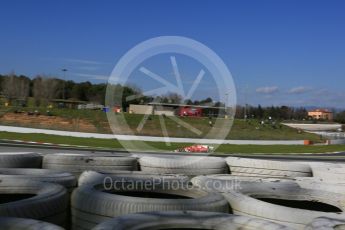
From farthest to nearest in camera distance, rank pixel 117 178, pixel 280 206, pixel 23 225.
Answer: pixel 117 178, pixel 280 206, pixel 23 225

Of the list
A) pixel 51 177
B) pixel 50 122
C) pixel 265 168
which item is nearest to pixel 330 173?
pixel 265 168

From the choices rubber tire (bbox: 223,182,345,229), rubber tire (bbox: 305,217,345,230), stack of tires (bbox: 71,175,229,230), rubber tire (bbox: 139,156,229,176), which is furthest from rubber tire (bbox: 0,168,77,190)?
rubber tire (bbox: 305,217,345,230)

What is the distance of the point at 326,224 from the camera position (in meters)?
3.83

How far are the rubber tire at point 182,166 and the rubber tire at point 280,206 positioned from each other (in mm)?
1973

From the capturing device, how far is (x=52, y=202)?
4.94 m

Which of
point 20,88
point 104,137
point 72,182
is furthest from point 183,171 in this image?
point 20,88

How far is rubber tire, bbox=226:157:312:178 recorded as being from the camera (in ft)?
27.2

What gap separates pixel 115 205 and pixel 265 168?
14.0 ft

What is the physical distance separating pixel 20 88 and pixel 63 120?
198 feet

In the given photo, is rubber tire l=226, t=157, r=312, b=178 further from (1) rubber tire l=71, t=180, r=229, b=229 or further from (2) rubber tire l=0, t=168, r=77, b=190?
(2) rubber tire l=0, t=168, r=77, b=190

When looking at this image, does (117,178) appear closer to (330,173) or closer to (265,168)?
(265,168)

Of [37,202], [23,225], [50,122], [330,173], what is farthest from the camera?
[50,122]

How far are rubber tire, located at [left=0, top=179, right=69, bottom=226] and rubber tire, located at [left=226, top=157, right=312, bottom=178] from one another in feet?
13.1

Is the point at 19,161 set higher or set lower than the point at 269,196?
higher
